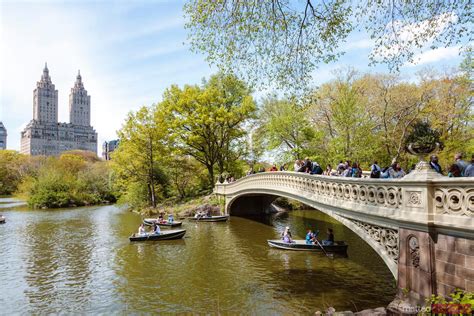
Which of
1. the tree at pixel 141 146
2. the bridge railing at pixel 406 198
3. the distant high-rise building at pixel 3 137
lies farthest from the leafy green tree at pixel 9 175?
the distant high-rise building at pixel 3 137

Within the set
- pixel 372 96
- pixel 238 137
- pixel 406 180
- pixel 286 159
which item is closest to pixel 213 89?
pixel 238 137

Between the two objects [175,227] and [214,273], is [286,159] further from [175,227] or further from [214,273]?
[214,273]

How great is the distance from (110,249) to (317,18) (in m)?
Result: 15.9

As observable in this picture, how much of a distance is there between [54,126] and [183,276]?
6511 inches

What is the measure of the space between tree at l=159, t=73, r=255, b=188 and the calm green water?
51.5 ft

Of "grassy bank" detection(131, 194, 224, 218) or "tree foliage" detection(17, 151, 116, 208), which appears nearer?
"grassy bank" detection(131, 194, 224, 218)

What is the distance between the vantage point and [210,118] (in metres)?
35.1

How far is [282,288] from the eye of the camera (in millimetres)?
12453

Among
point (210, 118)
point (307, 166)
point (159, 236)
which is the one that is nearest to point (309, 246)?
point (307, 166)

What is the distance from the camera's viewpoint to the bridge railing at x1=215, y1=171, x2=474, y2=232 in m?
6.89

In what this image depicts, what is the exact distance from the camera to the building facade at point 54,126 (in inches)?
5906

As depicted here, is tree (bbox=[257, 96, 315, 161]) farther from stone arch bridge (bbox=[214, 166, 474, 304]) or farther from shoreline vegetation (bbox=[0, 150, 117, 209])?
shoreline vegetation (bbox=[0, 150, 117, 209])

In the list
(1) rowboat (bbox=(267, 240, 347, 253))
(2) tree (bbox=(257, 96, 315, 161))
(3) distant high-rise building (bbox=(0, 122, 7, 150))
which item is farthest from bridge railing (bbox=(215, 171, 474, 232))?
(3) distant high-rise building (bbox=(0, 122, 7, 150))

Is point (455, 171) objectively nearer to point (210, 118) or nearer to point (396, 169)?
point (396, 169)
